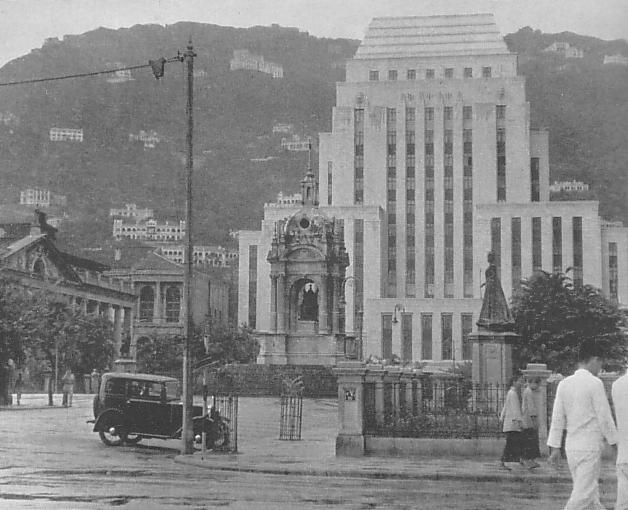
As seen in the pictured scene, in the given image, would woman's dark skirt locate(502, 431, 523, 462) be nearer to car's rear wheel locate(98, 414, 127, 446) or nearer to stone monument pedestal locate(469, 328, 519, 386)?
car's rear wheel locate(98, 414, 127, 446)

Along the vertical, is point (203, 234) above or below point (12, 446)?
above

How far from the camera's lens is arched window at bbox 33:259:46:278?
287 feet

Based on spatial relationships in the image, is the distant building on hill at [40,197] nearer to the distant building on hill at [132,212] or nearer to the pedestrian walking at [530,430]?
the distant building on hill at [132,212]

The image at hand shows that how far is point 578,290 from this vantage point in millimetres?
57500

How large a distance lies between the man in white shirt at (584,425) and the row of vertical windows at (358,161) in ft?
354

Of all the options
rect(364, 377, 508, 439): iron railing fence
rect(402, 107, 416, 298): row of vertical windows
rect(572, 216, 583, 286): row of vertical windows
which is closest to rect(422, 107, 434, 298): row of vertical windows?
rect(402, 107, 416, 298): row of vertical windows

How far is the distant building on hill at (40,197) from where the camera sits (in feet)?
419

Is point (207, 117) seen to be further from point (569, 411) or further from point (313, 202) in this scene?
point (569, 411)

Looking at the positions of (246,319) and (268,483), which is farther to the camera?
(246,319)

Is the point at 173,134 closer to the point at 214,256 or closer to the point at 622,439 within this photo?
the point at 214,256

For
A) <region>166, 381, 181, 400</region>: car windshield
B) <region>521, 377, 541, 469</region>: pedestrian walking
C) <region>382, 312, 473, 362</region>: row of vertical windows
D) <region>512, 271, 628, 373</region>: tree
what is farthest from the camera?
<region>382, 312, 473, 362</region>: row of vertical windows

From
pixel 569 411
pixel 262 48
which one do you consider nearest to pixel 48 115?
pixel 262 48

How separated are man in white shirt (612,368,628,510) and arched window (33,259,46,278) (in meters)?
81.3

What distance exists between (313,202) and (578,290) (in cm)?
1640
